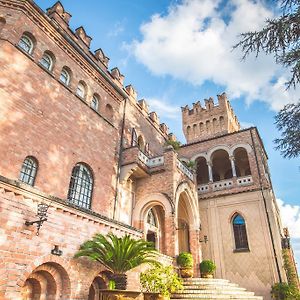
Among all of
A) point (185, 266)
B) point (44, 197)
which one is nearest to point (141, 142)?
point (185, 266)

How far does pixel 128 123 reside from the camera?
1862 cm

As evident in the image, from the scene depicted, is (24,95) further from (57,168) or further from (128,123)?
(128,123)

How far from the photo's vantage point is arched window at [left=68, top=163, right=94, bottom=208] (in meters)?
12.4

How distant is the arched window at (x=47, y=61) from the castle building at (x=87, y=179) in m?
0.06

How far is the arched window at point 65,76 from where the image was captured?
540 inches

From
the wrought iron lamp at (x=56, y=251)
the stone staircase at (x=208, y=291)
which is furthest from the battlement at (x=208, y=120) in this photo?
the wrought iron lamp at (x=56, y=251)

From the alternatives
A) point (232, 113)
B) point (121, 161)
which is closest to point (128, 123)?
point (121, 161)

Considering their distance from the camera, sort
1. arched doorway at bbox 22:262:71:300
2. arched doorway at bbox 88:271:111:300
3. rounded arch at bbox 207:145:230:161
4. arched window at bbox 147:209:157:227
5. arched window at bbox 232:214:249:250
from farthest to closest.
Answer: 1. rounded arch at bbox 207:145:230:161
2. arched window at bbox 232:214:249:250
3. arched window at bbox 147:209:157:227
4. arched doorway at bbox 88:271:111:300
5. arched doorway at bbox 22:262:71:300

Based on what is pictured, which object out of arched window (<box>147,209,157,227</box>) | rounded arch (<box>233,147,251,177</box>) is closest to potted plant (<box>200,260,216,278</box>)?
arched window (<box>147,209,157,227</box>)

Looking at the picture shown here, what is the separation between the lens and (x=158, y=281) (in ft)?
33.1

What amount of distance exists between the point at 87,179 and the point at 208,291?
7554mm

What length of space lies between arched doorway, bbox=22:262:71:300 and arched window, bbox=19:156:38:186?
4242mm

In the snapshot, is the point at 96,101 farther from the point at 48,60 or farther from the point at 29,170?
the point at 29,170

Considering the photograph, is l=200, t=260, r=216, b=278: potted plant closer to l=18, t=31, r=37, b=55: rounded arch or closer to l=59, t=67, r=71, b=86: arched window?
l=59, t=67, r=71, b=86: arched window
